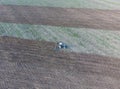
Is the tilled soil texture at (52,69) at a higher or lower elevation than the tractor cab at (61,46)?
lower

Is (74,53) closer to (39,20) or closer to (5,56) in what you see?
(5,56)

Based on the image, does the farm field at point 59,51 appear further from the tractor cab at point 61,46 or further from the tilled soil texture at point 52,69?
the tractor cab at point 61,46

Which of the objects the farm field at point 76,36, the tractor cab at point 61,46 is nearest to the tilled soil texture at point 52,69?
the tractor cab at point 61,46

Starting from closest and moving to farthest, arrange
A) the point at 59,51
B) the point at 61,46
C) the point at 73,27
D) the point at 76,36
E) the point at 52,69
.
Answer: the point at 52,69 → the point at 59,51 → the point at 61,46 → the point at 76,36 → the point at 73,27

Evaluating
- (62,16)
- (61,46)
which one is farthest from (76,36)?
(62,16)

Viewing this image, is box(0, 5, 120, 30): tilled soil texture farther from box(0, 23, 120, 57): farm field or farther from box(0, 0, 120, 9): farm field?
box(0, 0, 120, 9): farm field

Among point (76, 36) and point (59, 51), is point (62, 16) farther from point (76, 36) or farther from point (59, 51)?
point (59, 51)
